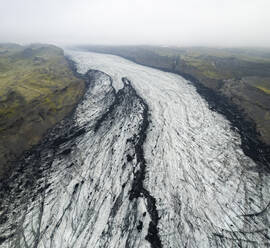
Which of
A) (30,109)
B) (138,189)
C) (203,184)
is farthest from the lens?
(30,109)

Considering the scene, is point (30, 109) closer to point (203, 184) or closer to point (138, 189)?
point (138, 189)

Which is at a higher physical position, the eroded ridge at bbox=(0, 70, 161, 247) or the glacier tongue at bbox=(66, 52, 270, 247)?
the glacier tongue at bbox=(66, 52, 270, 247)

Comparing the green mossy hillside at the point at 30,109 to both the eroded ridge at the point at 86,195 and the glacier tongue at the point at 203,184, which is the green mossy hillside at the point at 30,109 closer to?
the eroded ridge at the point at 86,195

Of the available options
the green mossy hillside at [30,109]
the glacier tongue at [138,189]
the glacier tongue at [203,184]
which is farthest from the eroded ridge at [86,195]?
the green mossy hillside at [30,109]

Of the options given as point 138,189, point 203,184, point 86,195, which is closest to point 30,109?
point 86,195

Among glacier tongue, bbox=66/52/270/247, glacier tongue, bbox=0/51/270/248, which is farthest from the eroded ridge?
glacier tongue, bbox=66/52/270/247

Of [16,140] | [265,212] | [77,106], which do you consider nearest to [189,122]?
[265,212]

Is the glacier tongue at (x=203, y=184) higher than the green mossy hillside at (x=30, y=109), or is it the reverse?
the glacier tongue at (x=203, y=184)

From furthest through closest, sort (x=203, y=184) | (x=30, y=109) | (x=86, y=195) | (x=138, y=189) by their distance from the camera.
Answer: (x=30, y=109) < (x=203, y=184) < (x=138, y=189) < (x=86, y=195)

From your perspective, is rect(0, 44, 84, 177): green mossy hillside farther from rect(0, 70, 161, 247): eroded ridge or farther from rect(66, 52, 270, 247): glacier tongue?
rect(66, 52, 270, 247): glacier tongue

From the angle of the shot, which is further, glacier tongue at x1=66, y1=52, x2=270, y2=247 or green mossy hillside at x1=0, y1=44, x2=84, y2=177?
green mossy hillside at x1=0, y1=44, x2=84, y2=177
